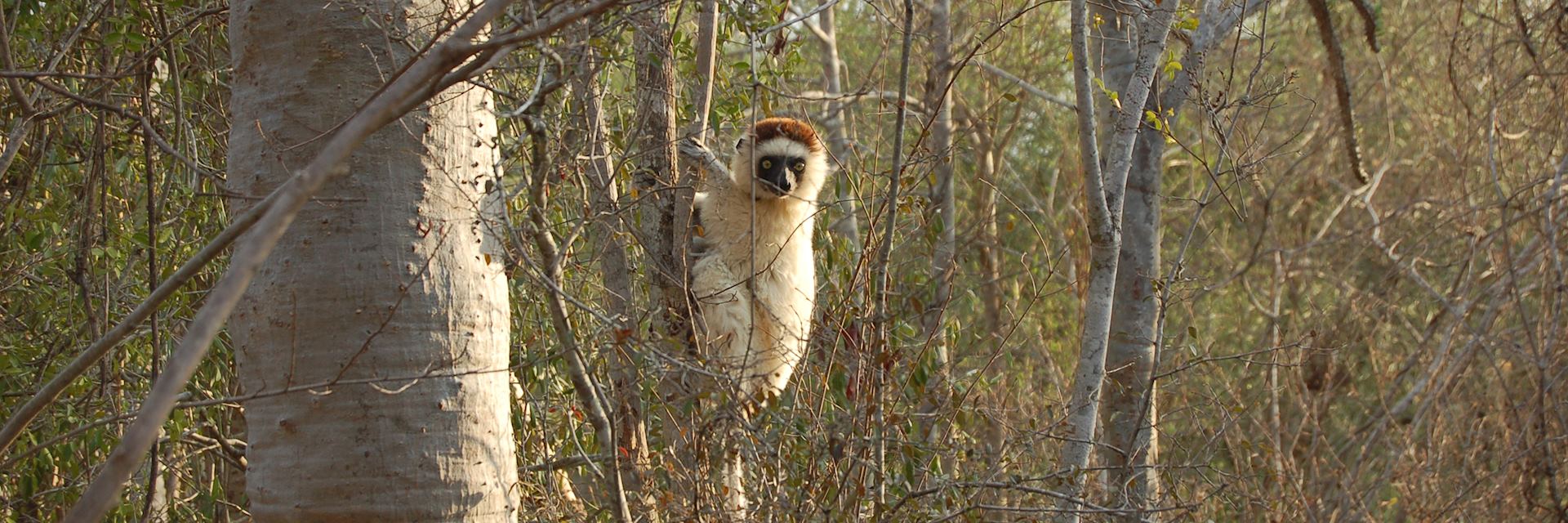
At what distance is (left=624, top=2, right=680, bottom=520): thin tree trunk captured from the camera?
3078 millimetres

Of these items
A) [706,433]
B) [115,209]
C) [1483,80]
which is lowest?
[706,433]

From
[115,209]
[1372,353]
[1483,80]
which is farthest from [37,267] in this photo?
[1483,80]

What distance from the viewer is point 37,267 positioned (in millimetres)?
4188

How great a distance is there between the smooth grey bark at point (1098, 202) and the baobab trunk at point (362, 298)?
1799 mm

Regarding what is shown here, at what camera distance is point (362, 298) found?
2193mm

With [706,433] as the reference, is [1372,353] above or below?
above

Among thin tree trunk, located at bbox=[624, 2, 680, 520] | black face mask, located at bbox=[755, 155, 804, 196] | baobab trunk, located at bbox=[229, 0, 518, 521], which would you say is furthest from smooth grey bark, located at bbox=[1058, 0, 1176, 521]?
baobab trunk, located at bbox=[229, 0, 518, 521]

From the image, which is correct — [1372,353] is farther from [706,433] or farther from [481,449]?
[481,449]

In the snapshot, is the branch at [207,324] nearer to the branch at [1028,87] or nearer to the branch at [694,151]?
the branch at [694,151]

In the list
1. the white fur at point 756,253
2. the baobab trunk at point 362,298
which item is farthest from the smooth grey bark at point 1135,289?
the baobab trunk at point 362,298

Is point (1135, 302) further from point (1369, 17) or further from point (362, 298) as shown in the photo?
point (362, 298)

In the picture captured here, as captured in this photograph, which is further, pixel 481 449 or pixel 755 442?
pixel 755 442

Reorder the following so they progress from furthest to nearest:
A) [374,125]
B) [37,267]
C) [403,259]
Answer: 1. [37,267]
2. [403,259]
3. [374,125]

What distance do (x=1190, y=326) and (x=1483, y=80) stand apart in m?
6.50
